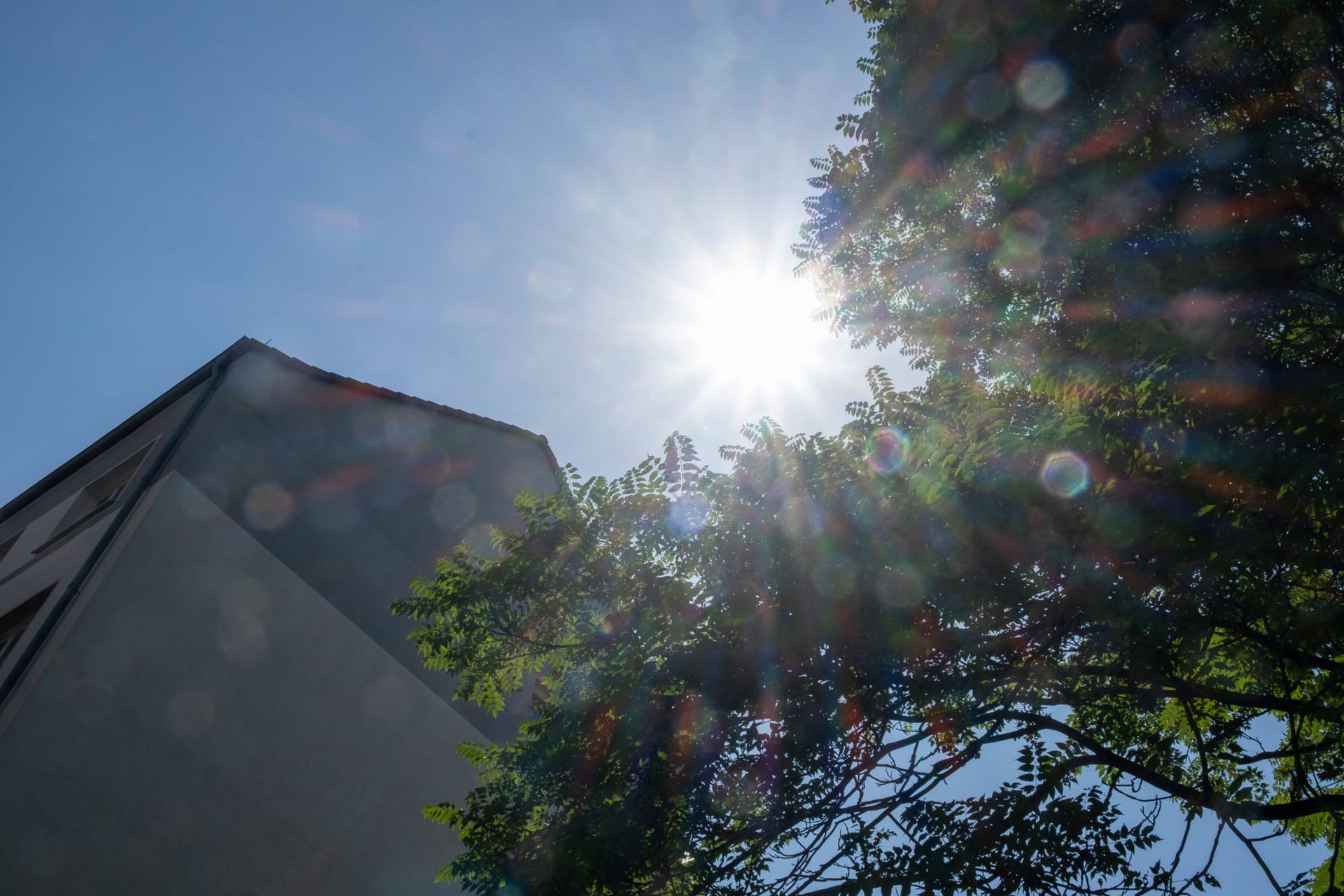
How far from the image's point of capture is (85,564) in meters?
8.55

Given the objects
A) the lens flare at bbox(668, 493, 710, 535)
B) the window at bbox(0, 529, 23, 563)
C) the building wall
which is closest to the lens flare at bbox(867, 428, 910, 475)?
the lens flare at bbox(668, 493, 710, 535)

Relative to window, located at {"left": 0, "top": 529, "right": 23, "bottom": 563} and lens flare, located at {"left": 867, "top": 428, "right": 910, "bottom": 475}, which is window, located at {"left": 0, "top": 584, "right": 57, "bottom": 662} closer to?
window, located at {"left": 0, "top": 529, "right": 23, "bottom": 563}

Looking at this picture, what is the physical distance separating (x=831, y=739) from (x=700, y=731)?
2.95 ft

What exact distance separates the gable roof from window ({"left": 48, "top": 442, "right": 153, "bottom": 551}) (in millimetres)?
721

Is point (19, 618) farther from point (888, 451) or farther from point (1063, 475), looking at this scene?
point (1063, 475)

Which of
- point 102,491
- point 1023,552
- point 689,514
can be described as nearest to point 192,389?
point 102,491

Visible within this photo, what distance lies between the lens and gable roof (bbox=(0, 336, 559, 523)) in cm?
1084

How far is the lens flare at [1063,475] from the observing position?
4926 mm

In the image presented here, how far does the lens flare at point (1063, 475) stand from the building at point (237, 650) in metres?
8.35

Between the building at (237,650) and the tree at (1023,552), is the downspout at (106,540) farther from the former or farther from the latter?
the tree at (1023,552)

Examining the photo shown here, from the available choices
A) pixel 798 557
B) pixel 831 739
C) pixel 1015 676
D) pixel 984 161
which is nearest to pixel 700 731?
pixel 831 739

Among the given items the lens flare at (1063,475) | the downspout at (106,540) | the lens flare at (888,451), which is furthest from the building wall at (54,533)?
the lens flare at (1063,475)

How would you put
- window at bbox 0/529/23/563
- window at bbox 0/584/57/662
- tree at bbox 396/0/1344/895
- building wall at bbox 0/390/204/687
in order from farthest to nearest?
window at bbox 0/529/23/563 < window at bbox 0/584/57/662 < building wall at bbox 0/390/204/687 < tree at bbox 396/0/1344/895

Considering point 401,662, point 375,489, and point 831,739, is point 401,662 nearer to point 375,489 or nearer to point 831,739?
point 375,489
